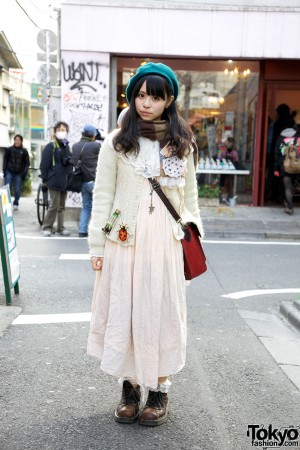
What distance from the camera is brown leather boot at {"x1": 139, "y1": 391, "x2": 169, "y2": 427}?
10.6 feet

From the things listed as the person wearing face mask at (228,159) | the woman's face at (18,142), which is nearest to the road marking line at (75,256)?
the person wearing face mask at (228,159)

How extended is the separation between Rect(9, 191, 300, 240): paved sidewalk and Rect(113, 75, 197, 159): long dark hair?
7.21 meters

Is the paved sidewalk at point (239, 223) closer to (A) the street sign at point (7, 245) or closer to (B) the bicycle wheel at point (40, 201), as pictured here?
(B) the bicycle wheel at point (40, 201)

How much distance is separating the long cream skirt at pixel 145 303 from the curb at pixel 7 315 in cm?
201

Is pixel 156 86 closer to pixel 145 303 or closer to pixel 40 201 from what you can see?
pixel 145 303

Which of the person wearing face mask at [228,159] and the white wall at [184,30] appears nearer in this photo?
the white wall at [184,30]

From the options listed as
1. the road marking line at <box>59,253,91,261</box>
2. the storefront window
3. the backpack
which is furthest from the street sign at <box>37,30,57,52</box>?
the road marking line at <box>59,253,91,261</box>

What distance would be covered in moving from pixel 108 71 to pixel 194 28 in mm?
1989

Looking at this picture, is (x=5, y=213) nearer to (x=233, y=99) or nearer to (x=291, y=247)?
(x=291, y=247)

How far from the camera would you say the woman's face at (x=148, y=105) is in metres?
3.12

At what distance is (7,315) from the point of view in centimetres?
536

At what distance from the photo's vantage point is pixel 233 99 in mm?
13211

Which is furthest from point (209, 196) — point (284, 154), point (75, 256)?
point (75, 256)

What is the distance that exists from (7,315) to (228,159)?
8891 mm
